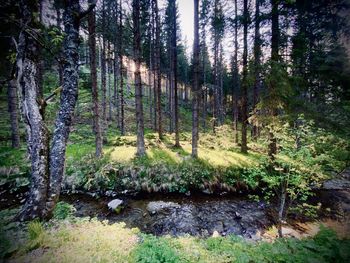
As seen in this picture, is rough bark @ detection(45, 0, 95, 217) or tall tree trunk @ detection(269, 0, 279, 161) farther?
tall tree trunk @ detection(269, 0, 279, 161)

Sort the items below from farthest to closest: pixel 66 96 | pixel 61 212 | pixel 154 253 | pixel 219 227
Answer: pixel 219 227 < pixel 61 212 < pixel 66 96 < pixel 154 253

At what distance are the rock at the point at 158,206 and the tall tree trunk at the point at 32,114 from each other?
4.64 m

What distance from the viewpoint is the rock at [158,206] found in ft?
27.9

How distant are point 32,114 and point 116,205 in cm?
529

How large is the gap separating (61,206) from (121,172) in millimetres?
4887

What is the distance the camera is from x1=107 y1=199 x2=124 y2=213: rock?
8.36 metres

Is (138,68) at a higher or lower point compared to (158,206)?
higher

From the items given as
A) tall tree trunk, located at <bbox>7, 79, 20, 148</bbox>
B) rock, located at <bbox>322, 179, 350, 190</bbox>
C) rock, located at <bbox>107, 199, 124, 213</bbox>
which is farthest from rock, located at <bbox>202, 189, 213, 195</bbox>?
tall tree trunk, located at <bbox>7, 79, 20, 148</bbox>

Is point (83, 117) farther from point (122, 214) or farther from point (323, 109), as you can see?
point (323, 109)

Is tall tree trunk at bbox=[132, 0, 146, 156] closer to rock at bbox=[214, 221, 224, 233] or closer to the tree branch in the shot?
rock at bbox=[214, 221, 224, 233]

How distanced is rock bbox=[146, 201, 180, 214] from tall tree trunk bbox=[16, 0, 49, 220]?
183 inches

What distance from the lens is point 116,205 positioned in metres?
8.49

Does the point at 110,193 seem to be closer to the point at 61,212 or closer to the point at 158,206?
the point at 158,206

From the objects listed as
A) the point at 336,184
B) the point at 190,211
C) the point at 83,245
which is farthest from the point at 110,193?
the point at 336,184
